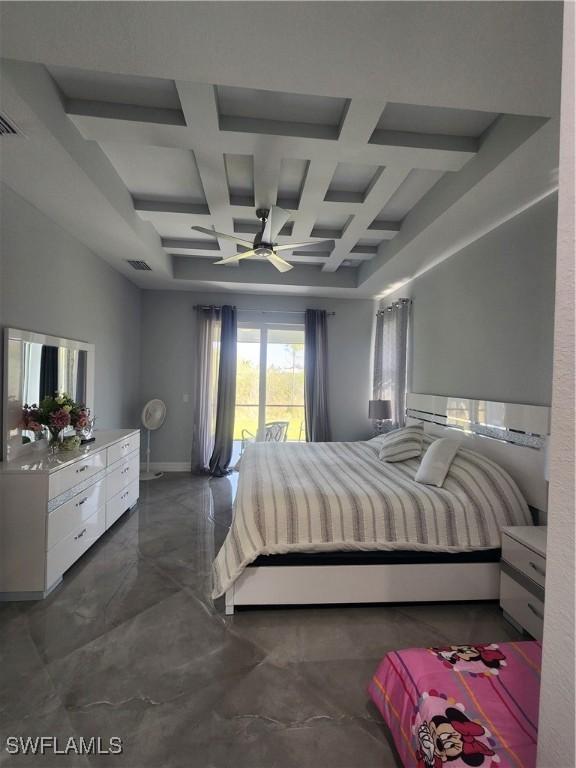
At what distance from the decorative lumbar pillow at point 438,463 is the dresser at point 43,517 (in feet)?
8.21

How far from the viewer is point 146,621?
2188 mm

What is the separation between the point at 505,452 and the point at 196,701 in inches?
98.3

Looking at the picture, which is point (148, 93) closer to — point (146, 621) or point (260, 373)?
point (146, 621)

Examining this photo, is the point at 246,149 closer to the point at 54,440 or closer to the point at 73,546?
the point at 54,440

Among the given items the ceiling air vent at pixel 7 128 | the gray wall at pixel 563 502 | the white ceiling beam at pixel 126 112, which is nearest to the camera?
the gray wall at pixel 563 502

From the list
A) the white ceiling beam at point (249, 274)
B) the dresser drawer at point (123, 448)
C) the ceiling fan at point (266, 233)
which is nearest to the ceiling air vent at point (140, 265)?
the white ceiling beam at point (249, 274)

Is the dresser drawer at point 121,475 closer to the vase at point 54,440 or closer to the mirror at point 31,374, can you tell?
the vase at point 54,440

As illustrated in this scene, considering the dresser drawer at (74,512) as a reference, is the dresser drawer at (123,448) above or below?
above

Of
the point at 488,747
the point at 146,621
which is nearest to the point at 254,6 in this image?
the point at 488,747

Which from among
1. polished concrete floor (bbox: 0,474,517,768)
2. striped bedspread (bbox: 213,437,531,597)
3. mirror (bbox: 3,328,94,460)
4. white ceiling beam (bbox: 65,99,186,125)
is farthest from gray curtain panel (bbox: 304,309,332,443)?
white ceiling beam (bbox: 65,99,186,125)

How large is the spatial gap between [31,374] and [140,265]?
207cm

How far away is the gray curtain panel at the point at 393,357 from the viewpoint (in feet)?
15.5

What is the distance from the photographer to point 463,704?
1214 millimetres

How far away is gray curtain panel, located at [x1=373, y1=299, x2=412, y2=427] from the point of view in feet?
15.5
